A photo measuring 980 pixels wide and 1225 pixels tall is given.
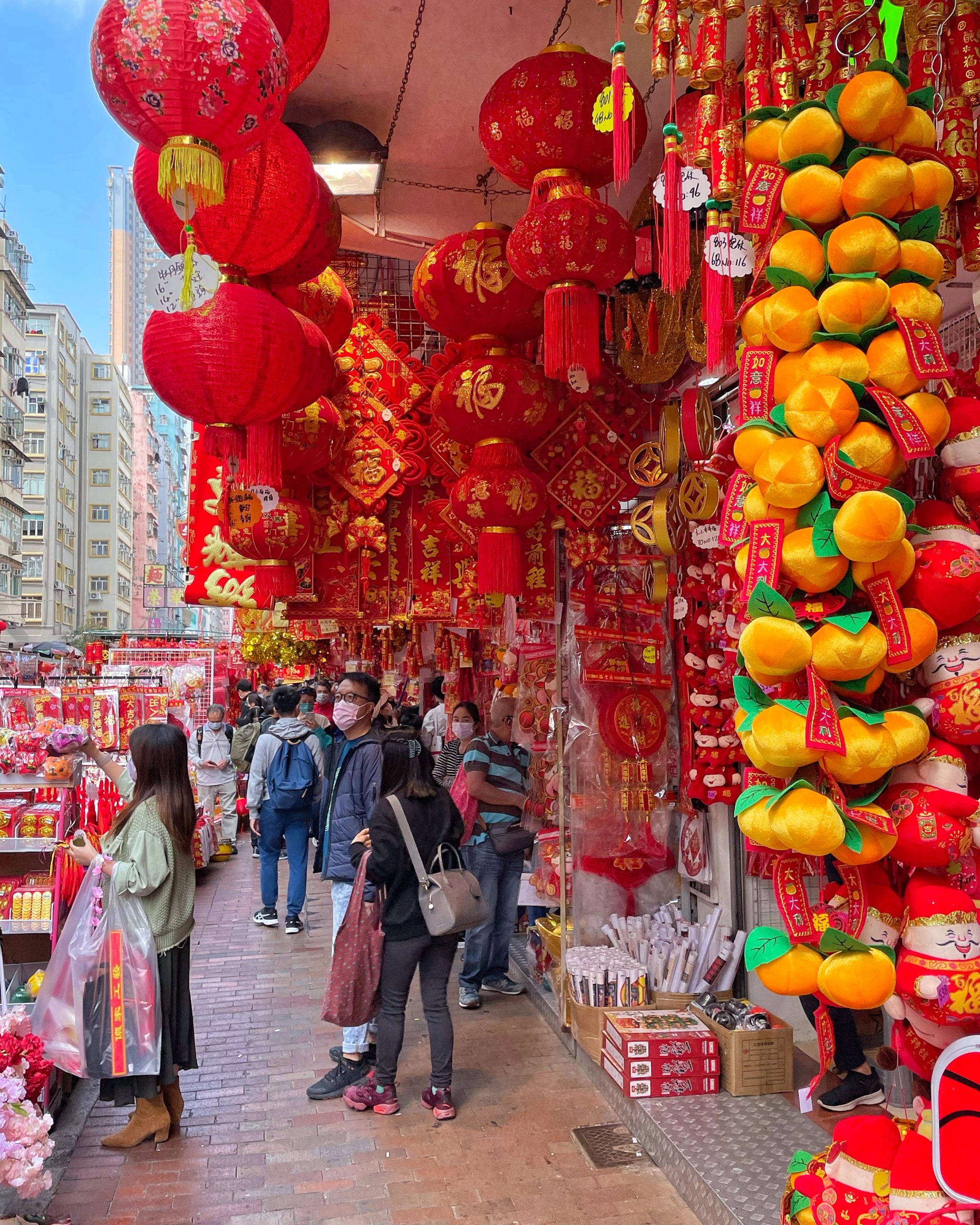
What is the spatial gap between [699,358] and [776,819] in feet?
8.01

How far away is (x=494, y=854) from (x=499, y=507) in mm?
2135

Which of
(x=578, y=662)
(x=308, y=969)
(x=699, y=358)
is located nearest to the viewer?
(x=699, y=358)

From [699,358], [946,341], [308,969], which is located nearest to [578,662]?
[699,358]

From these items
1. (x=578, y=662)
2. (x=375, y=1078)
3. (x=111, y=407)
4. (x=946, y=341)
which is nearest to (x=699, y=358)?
(x=946, y=341)

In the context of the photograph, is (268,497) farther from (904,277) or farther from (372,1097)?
(904,277)

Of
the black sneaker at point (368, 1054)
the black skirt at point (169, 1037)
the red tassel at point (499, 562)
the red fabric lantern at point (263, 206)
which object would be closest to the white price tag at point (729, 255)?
the red fabric lantern at point (263, 206)

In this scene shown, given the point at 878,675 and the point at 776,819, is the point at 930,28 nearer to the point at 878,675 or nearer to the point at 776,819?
the point at 878,675

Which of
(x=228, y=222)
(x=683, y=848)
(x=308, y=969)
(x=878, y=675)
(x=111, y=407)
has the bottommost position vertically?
(x=308, y=969)

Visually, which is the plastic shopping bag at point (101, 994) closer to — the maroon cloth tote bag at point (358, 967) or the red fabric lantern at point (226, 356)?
the maroon cloth tote bag at point (358, 967)

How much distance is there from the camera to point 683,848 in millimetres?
4621

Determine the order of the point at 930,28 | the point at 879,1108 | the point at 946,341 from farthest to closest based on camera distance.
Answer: the point at 879,1108, the point at 946,341, the point at 930,28

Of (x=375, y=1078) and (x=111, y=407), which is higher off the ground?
(x=111, y=407)

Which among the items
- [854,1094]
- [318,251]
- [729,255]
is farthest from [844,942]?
[318,251]

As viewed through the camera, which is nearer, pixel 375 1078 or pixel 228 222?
pixel 228 222
